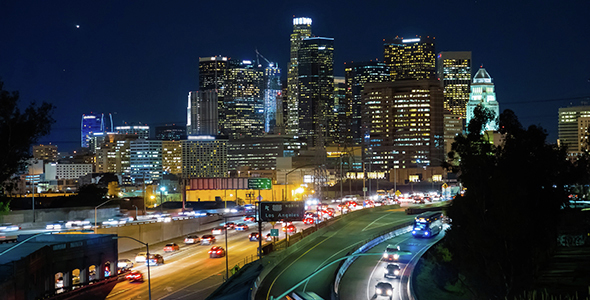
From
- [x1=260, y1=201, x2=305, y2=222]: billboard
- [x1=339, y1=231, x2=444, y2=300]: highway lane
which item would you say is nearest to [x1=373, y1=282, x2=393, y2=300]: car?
[x1=339, y1=231, x2=444, y2=300]: highway lane

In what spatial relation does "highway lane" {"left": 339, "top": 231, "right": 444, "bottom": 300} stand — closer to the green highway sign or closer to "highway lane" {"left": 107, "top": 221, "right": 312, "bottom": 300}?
"highway lane" {"left": 107, "top": 221, "right": 312, "bottom": 300}

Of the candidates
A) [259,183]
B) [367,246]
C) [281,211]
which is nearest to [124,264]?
[281,211]

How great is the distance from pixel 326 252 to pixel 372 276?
36.1 ft

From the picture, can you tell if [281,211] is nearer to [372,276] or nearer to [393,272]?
[372,276]

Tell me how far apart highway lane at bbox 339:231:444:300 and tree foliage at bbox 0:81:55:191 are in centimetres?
2631

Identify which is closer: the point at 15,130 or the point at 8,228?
the point at 15,130

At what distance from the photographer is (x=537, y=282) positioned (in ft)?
156

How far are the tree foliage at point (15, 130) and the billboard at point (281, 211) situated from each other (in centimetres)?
2023

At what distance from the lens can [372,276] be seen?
47469 mm

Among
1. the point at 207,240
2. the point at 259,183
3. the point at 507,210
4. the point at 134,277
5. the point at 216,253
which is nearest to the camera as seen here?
the point at 507,210

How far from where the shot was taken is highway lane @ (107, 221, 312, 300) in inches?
1833

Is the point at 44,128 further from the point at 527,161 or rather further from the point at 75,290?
the point at 527,161

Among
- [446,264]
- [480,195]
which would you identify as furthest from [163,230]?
[480,195]

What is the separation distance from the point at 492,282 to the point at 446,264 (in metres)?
9.97
